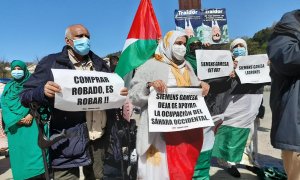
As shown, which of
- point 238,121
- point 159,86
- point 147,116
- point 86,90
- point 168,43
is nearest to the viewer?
point 86,90

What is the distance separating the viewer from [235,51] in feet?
16.6

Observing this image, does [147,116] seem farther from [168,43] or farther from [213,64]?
[213,64]

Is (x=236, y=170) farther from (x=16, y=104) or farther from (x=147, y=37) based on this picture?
(x=16, y=104)

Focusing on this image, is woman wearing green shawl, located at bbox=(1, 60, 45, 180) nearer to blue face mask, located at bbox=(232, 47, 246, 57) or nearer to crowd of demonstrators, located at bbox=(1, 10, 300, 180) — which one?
crowd of demonstrators, located at bbox=(1, 10, 300, 180)

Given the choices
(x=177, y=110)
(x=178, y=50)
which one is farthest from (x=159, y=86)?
(x=178, y=50)

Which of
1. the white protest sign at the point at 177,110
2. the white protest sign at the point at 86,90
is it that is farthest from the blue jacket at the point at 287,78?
the white protest sign at the point at 86,90

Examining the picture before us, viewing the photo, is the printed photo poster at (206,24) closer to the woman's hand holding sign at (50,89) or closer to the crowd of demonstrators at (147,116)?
the crowd of demonstrators at (147,116)

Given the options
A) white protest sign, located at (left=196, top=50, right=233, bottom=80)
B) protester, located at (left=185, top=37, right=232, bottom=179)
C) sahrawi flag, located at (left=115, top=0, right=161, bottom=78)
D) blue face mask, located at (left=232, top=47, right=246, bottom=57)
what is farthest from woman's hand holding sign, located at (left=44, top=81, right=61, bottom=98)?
blue face mask, located at (left=232, top=47, right=246, bottom=57)

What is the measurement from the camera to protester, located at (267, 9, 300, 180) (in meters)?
2.55

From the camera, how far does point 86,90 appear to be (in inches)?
111

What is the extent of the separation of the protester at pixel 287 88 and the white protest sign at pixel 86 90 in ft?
3.98

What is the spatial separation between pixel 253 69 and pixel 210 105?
73 cm

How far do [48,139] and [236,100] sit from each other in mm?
3140

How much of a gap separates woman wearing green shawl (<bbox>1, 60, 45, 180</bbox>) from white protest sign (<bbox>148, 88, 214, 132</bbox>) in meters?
2.50
